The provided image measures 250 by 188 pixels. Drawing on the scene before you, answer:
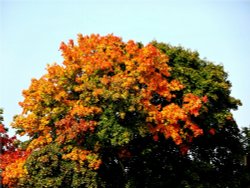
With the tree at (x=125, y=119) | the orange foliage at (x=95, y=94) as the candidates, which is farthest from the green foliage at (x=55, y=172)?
the orange foliage at (x=95, y=94)

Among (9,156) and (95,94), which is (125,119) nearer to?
(95,94)

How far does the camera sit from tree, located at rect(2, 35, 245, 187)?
960 inches

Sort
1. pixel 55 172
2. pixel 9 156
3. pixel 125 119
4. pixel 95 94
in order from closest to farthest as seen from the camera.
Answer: pixel 95 94 < pixel 125 119 < pixel 55 172 < pixel 9 156

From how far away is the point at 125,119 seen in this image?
80.6ft

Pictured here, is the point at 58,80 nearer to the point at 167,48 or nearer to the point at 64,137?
the point at 64,137

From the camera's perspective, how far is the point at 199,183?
90.7 feet

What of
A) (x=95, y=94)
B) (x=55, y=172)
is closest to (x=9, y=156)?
(x=55, y=172)

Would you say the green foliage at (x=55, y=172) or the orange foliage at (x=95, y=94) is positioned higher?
the orange foliage at (x=95, y=94)

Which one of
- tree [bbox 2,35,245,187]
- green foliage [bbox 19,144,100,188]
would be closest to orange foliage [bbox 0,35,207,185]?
tree [bbox 2,35,245,187]

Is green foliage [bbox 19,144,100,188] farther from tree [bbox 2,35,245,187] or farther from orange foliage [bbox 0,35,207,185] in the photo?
orange foliage [bbox 0,35,207,185]

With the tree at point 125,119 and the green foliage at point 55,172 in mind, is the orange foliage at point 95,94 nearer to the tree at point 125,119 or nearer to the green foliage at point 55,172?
the tree at point 125,119

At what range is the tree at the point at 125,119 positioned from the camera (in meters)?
24.4

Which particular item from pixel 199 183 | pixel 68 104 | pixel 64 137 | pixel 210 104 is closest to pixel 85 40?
pixel 68 104

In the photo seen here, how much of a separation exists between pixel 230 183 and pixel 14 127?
46.9 ft
